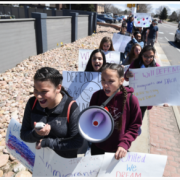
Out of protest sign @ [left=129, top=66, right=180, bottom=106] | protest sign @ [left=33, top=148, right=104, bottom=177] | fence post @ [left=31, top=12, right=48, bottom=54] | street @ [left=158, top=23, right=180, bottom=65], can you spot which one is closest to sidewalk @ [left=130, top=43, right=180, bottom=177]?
protest sign @ [left=129, top=66, right=180, bottom=106]

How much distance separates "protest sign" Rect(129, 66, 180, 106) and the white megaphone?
1390 millimetres

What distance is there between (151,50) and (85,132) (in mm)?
1802

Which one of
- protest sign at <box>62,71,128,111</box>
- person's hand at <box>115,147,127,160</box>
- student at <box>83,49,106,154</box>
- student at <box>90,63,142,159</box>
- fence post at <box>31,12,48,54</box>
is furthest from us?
fence post at <box>31,12,48,54</box>

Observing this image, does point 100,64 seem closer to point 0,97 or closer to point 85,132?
point 85,132

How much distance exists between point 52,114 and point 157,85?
68.6 inches

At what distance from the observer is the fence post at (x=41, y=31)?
7480 mm

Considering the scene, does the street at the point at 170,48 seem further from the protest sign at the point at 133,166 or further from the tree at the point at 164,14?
the tree at the point at 164,14

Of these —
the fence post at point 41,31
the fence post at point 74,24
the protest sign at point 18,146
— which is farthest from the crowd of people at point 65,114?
the fence post at point 74,24

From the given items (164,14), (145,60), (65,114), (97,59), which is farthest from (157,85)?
(164,14)

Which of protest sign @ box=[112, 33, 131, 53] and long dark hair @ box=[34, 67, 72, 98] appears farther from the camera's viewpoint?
protest sign @ box=[112, 33, 131, 53]

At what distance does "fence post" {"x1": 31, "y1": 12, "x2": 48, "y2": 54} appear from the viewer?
24.5 ft

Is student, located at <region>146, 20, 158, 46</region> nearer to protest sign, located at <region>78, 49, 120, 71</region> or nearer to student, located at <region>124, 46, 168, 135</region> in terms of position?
protest sign, located at <region>78, 49, 120, 71</region>

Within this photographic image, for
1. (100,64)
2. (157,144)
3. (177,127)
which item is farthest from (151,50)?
(177,127)

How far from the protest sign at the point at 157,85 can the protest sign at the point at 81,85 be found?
65 cm
